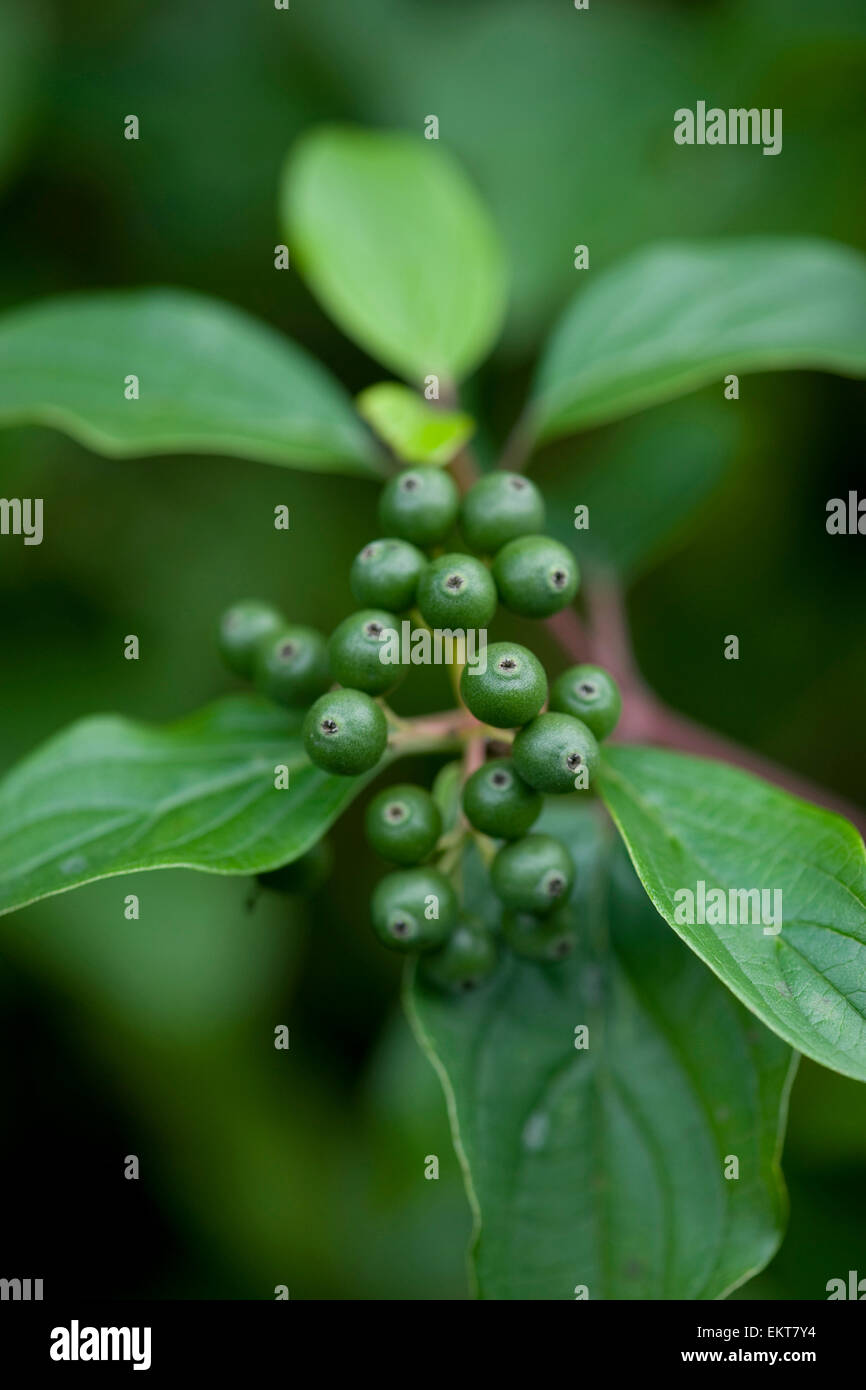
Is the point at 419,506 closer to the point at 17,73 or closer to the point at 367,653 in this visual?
the point at 367,653

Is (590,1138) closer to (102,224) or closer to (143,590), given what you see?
(143,590)

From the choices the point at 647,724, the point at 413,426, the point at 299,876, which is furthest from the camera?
the point at 647,724

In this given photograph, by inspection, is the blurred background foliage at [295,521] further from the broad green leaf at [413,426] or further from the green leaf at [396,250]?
the broad green leaf at [413,426]

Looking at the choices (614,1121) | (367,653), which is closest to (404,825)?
(367,653)

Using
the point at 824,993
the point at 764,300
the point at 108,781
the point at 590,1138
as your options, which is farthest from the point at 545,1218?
the point at 764,300

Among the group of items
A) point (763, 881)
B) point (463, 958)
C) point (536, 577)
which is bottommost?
point (463, 958)

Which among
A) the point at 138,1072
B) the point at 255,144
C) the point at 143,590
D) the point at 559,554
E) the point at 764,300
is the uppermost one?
the point at 255,144
